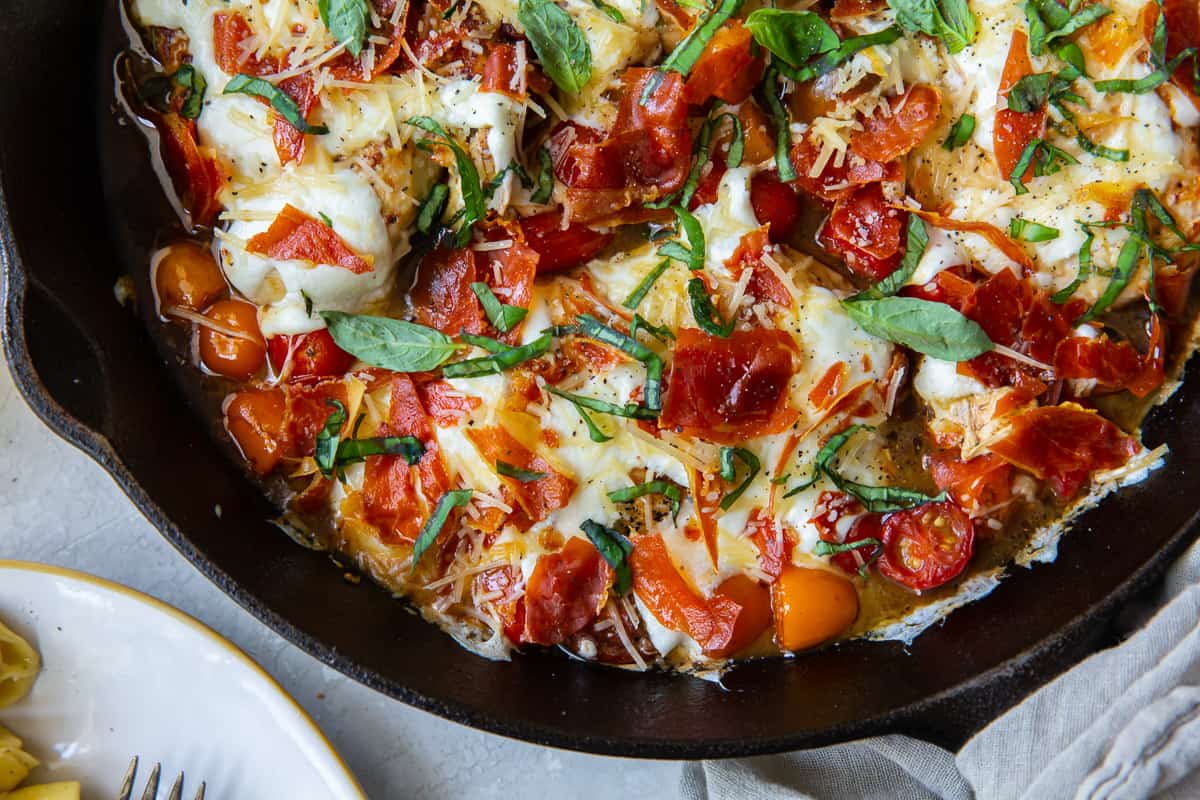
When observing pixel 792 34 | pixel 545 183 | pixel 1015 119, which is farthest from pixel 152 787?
pixel 1015 119

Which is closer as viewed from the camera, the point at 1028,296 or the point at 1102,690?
the point at 1102,690

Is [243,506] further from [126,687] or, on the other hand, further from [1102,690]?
[1102,690]

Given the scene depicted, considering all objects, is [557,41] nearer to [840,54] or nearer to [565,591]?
[840,54]

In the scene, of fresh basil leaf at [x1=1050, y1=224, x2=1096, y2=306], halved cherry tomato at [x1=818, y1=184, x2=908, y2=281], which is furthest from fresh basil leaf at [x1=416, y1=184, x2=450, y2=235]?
fresh basil leaf at [x1=1050, y1=224, x2=1096, y2=306]

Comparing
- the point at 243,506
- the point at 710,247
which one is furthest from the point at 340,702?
the point at 710,247

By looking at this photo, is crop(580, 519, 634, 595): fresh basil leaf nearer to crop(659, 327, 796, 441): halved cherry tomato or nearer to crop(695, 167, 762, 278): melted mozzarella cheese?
crop(659, 327, 796, 441): halved cherry tomato

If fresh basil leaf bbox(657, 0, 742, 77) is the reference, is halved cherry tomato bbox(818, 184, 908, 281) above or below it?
below
